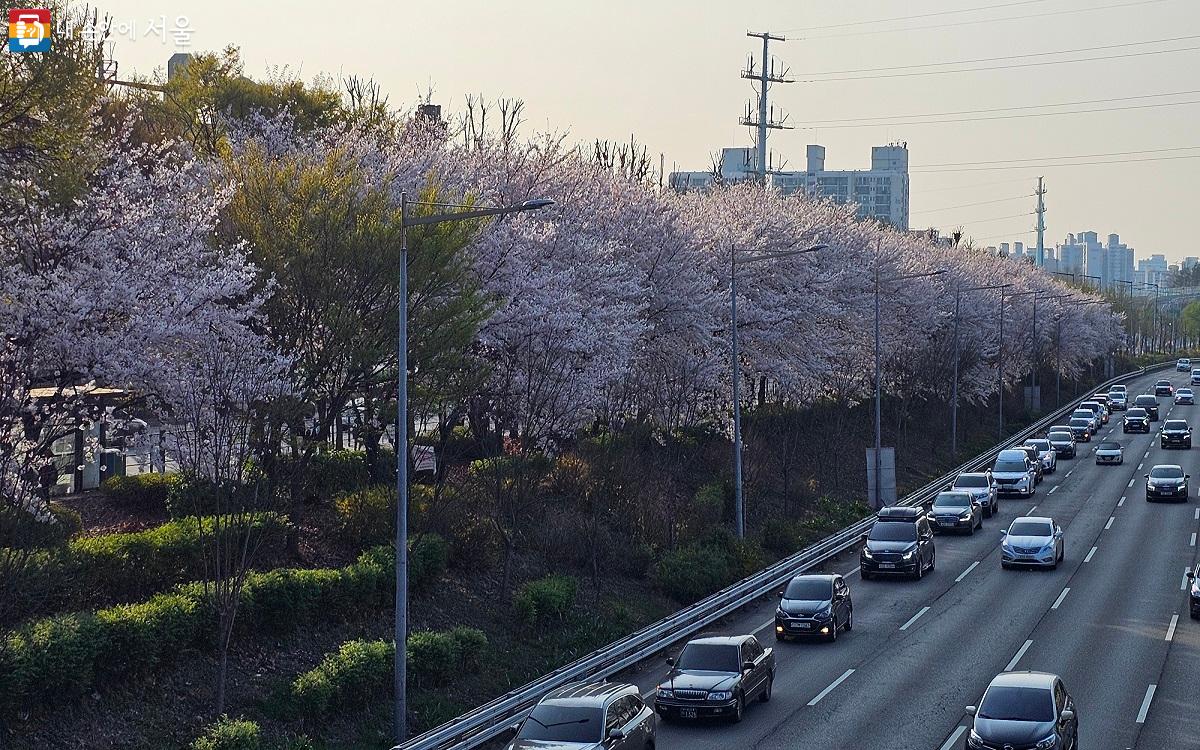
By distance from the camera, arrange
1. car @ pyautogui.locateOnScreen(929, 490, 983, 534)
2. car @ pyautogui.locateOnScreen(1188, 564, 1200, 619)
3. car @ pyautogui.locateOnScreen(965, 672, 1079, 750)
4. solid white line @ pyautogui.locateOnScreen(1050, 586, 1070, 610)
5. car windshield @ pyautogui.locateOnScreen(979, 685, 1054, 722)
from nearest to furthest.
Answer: car @ pyautogui.locateOnScreen(965, 672, 1079, 750), car windshield @ pyautogui.locateOnScreen(979, 685, 1054, 722), car @ pyautogui.locateOnScreen(1188, 564, 1200, 619), solid white line @ pyautogui.locateOnScreen(1050, 586, 1070, 610), car @ pyautogui.locateOnScreen(929, 490, 983, 534)

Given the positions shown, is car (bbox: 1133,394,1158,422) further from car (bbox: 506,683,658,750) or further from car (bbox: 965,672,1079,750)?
car (bbox: 506,683,658,750)

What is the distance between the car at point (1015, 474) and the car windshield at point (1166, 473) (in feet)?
17.5

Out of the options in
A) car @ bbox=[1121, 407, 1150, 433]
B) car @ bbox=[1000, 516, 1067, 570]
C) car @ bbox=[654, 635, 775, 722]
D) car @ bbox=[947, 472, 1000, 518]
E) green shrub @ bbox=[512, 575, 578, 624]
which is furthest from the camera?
car @ bbox=[1121, 407, 1150, 433]

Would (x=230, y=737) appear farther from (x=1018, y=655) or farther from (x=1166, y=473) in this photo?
(x=1166, y=473)

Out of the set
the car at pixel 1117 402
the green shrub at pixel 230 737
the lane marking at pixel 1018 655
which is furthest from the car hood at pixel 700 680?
the car at pixel 1117 402

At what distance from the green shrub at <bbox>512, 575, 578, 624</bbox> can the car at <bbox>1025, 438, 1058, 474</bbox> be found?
41.7m

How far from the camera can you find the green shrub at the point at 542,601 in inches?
1276

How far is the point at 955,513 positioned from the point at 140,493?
29036 millimetres

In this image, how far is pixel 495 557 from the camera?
121ft

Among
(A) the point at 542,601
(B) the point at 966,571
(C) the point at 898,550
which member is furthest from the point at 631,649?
(B) the point at 966,571

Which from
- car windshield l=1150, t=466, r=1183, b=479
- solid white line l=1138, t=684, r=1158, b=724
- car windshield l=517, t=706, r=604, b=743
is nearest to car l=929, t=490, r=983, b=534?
car windshield l=1150, t=466, r=1183, b=479

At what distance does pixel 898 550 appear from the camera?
3953 centimetres

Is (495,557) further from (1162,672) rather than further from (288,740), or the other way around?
(1162,672)

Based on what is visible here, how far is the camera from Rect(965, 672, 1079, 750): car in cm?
2038
